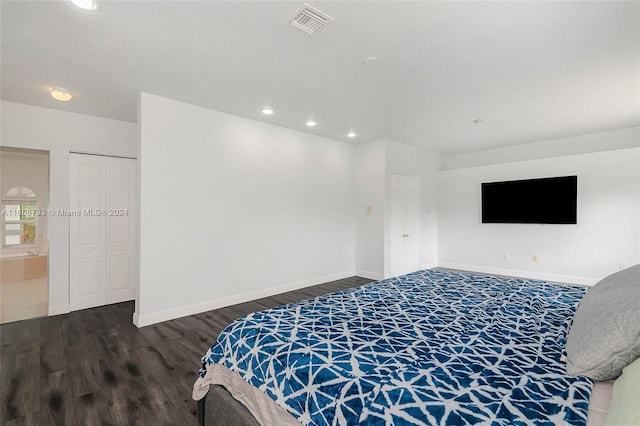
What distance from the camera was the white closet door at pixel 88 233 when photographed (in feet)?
13.5

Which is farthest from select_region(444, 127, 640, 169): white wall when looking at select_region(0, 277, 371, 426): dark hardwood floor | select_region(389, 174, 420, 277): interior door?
select_region(0, 277, 371, 426): dark hardwood floor

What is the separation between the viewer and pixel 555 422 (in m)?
0.90

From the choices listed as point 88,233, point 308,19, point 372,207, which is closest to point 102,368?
point 88,233

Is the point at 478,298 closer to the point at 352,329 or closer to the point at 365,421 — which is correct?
the point at 352,329

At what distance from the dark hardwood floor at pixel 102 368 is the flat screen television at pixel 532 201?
5.34 m

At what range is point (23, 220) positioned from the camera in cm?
697

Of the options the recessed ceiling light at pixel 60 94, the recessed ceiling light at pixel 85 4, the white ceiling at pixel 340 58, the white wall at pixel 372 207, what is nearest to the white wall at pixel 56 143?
the white ceiling at pixel 340 58

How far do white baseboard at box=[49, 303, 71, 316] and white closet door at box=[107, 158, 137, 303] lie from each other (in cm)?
47

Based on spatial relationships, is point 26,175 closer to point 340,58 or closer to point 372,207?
point 372,207

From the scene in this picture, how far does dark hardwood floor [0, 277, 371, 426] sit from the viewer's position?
1993 millimetres

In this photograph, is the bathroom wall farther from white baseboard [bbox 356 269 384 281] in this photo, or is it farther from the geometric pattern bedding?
the geometric pattern bedding

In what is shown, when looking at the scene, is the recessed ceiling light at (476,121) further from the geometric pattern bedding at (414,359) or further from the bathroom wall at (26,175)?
the bathroom wall at (26,175)

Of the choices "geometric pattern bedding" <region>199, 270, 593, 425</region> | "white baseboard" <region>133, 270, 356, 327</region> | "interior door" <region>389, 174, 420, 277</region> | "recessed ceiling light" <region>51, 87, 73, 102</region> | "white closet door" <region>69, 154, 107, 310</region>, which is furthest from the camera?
"interior door" <region>389, 174, 420, 277</region>

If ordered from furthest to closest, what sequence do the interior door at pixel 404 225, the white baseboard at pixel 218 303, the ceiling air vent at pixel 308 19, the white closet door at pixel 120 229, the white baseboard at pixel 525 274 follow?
1. the interior door at pixel 404 225
2. the white baseboard at pixel 525 274
3. the white closet door at pixel 120 229
4. the white baseboard at pixel 218 303
5. the ceiling air vent at pixel 308 19
